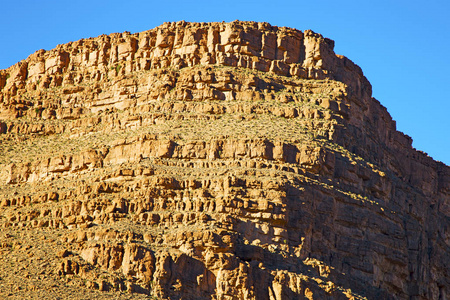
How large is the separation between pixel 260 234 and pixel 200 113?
668 inches

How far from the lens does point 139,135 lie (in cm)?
11031

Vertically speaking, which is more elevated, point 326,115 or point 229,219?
point 326,115

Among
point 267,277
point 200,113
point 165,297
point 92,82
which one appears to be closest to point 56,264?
point 165,297

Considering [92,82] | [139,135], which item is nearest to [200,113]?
[139,135]

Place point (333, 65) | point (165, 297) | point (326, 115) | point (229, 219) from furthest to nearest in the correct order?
point (333, 65) → point (326, 115) → point (229, 219) → point (165, 297)

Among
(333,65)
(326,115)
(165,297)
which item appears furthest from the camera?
(333,65)

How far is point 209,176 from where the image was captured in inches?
4117

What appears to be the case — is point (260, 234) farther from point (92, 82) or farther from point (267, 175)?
point (92, 82)

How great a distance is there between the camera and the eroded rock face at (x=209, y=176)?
315ft

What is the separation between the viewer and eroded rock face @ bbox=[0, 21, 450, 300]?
96000 millimetres

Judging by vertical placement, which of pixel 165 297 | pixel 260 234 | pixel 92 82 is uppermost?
pixel 92 82

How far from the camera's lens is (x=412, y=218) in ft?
388

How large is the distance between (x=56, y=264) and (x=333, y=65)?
1523 inches

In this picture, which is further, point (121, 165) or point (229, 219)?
point (121, 165)
